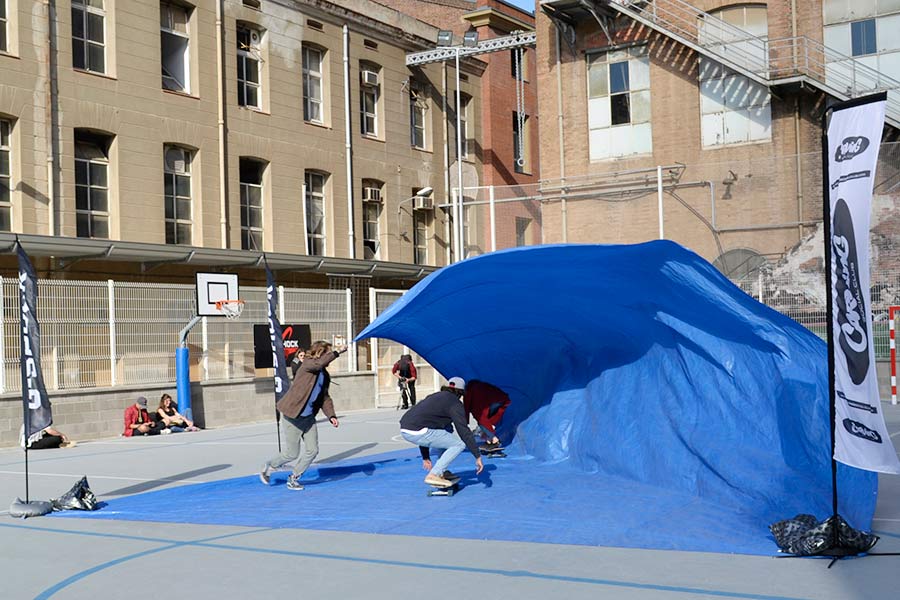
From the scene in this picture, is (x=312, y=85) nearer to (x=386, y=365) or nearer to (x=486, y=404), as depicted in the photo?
(x=386, y=365)

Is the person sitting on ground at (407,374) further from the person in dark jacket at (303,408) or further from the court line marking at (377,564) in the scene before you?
the court line marking at (377,564)

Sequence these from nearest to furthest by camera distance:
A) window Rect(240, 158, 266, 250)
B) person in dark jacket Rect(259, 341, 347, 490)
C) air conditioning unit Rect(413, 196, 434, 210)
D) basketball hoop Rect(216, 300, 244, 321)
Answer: person in dark jacket Rect(259, 341, 347, 490), basketball hoop Rect(216, 300, 244, 321), window Rect(240, 158, 266, 250), air conditioning unit Rect(413, 196, 434, 210)

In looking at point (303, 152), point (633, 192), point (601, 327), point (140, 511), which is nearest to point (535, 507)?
point (601, 327)

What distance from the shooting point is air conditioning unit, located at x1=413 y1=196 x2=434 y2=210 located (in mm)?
36406

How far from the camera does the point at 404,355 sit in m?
28.4

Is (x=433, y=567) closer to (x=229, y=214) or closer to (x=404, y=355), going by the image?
(x=404, y=355)

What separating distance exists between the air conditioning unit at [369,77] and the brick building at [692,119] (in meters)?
5.49

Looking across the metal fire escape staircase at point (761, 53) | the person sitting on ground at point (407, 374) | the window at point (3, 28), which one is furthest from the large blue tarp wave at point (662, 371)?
the metal fire escape staircase at point (761, 53)

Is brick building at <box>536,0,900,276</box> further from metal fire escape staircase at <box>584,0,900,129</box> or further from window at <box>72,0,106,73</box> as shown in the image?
window at <box>72,0,106,73</box>

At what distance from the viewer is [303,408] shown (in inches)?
512

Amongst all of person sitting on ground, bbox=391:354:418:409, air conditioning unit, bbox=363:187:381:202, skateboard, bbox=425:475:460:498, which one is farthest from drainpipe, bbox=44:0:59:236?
skateboard, bbox=425:475:460:498

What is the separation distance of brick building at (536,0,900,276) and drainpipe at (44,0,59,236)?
1337cm

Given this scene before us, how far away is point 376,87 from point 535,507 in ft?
84.8

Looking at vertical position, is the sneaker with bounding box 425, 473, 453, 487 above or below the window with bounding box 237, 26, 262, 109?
below
